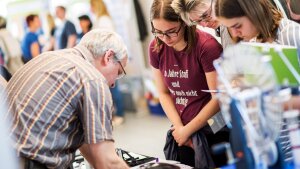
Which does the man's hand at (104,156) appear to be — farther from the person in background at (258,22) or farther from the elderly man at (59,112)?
the person in background at (258,22)

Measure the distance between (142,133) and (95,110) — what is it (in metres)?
3.20

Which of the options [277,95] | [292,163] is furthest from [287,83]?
[292,163]

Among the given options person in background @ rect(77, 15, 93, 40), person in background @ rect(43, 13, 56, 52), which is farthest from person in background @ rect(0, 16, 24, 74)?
person in background @ rect(77, 15, 93, 40)

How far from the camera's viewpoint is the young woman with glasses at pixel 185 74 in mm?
1901

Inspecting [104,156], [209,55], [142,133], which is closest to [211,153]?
[209,55]

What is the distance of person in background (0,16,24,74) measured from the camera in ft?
15.9

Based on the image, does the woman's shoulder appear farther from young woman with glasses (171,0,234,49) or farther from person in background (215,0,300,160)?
person in background (215,0,300,160)

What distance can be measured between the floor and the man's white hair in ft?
6.13

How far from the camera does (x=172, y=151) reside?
2150 millimetres

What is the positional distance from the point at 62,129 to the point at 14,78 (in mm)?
318

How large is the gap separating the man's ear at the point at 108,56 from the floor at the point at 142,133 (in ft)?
6.10

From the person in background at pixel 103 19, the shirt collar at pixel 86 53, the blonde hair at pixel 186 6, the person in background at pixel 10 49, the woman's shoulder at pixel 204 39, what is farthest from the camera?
the person in background at pixel 103 19

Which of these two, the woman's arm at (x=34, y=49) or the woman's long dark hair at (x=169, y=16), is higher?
the woman's long dark hair at (x=169, y=16)

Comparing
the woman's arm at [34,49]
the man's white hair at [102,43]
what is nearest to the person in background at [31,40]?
the woman's arm at [34,49]
